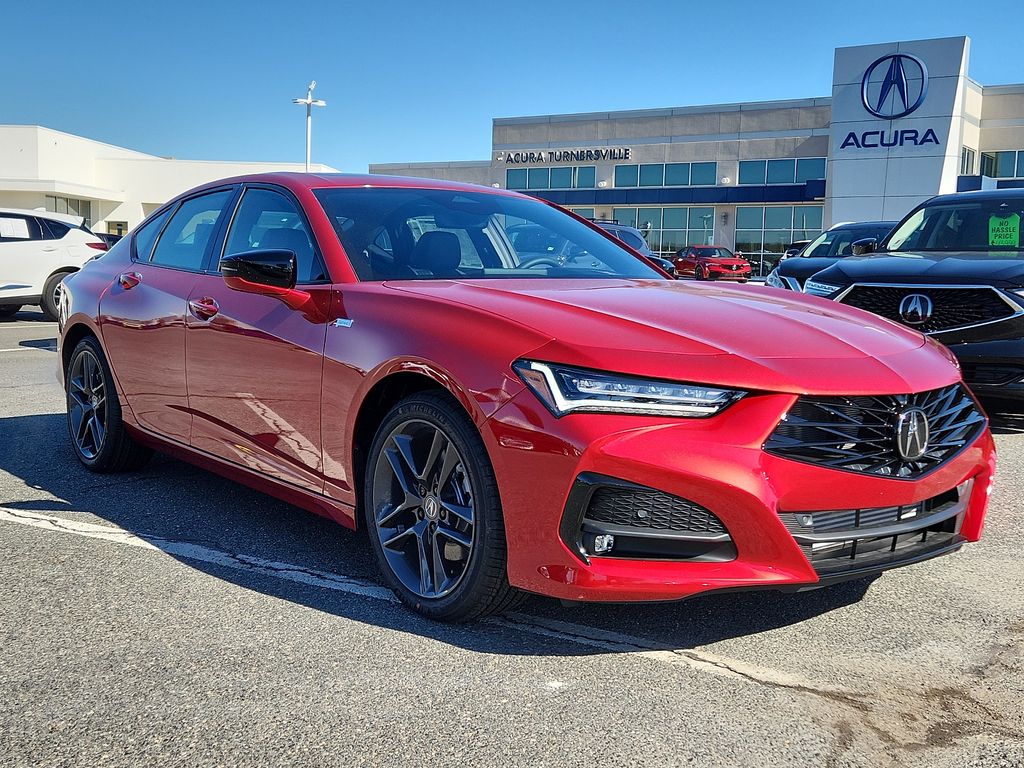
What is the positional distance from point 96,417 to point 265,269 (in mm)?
2089

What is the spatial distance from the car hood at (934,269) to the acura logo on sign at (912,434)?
12.5 feet

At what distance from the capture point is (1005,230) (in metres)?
7.66

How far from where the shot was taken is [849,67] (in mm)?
42344

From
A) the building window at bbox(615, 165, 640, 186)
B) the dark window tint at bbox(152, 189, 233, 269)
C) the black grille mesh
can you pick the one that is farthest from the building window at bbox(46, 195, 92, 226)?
the black grille mesh

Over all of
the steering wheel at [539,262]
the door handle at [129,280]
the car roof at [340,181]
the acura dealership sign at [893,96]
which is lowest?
the door handle at [129,280]

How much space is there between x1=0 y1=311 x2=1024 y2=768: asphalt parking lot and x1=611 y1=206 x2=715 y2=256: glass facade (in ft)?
165

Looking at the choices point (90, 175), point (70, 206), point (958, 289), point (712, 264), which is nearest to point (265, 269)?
point (958, 289)

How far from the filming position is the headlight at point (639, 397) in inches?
111

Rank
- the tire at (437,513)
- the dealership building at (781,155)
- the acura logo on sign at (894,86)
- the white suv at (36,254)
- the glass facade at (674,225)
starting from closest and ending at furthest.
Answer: the tire at (437,513), the white suv at (36,254), the acura logo on sign at (894,86), the dealership building at (781,155), the glass facade at (674,225)

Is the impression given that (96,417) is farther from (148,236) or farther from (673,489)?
(673,489)

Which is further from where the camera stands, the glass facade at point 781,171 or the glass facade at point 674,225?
the glass facade at point 674,225

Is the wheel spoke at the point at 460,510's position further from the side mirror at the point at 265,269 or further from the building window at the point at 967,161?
the building window at the point at 967,161

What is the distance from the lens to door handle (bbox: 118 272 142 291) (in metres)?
5.02

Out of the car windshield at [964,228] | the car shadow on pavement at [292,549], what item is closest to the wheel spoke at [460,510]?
the car shadow on pavement at [292,549]
